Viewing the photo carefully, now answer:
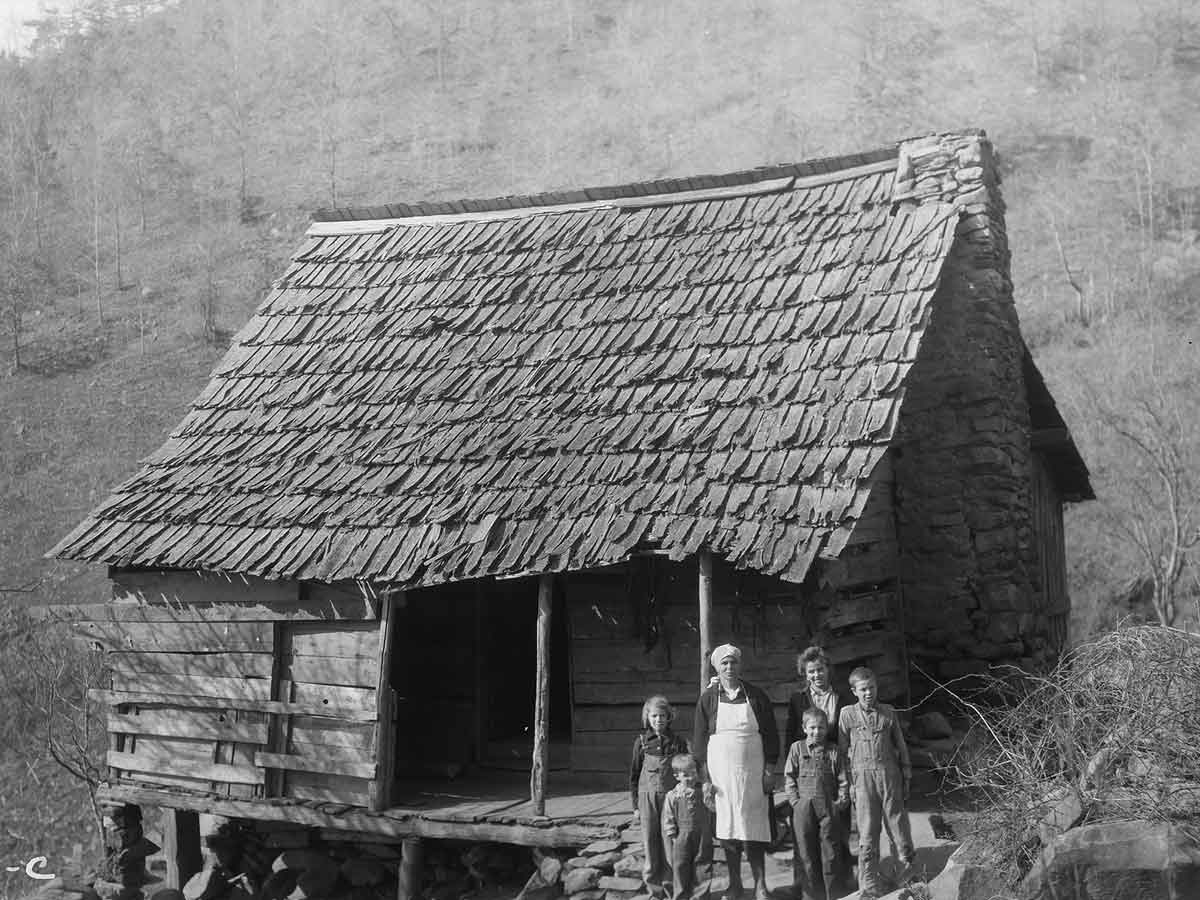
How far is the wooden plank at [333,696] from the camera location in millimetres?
10312

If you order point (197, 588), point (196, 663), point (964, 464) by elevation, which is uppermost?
point (964, 464)

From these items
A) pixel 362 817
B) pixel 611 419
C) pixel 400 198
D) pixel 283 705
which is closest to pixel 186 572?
pixel 283 705

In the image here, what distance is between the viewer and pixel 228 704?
11.0m

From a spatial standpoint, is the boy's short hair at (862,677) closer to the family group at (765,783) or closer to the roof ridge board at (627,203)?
the family group at (765,783)

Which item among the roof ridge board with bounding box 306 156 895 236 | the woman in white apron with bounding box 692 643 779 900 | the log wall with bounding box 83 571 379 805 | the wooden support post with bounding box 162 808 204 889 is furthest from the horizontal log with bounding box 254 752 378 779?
the roof ridge board with bounding box 306 156 895 236

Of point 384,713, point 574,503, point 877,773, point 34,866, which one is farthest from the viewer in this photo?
point 34,866

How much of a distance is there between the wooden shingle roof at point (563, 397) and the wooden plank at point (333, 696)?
1.15m

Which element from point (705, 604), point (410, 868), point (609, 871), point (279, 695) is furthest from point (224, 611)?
point (705, 604)

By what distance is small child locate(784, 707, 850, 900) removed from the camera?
7.42 metres

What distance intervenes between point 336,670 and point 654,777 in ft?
12.2

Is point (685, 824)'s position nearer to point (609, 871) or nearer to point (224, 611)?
point (609, 871)

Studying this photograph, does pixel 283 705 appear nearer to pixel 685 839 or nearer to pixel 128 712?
pixel 128 712

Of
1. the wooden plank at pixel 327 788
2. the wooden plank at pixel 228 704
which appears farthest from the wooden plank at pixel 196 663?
the wooden plank at pixel 327 788

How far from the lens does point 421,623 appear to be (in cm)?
1227
